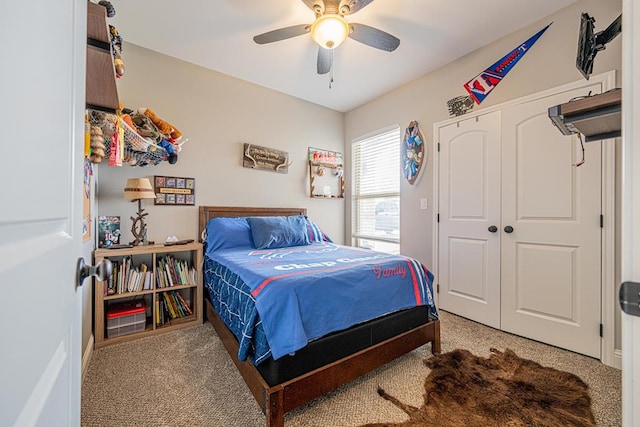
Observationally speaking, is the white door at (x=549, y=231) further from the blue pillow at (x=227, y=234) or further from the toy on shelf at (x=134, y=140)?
the toy on shelf at (x=134, y=140)

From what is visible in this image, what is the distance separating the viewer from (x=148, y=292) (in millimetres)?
2389

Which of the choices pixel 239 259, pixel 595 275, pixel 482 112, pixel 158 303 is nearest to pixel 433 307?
pixel 595 275

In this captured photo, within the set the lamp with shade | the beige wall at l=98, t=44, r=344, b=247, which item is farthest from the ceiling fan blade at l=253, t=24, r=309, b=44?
the lamp with shade

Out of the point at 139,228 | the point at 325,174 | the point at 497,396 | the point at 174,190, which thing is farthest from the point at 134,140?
the point at 497,396

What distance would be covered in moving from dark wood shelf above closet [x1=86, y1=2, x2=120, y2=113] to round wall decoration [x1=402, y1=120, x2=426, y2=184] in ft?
9.58

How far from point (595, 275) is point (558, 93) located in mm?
1468

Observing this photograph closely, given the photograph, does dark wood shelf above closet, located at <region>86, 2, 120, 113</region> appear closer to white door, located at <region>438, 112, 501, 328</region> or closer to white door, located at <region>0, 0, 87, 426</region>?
white door, located at <region>0, 0, 87, 426</region>

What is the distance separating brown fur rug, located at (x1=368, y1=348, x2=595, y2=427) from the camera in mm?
1403

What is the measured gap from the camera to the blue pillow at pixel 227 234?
8.98 feet

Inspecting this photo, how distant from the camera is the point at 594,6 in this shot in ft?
6.60

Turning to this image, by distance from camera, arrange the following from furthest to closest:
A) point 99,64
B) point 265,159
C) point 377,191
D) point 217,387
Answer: point 377,191, point 265,159, point 217,387, point 99,64

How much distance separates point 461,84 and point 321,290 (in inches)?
106

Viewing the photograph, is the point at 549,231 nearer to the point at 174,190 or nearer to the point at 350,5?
the point at 350,5

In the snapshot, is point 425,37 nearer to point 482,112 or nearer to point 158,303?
point 482,112
